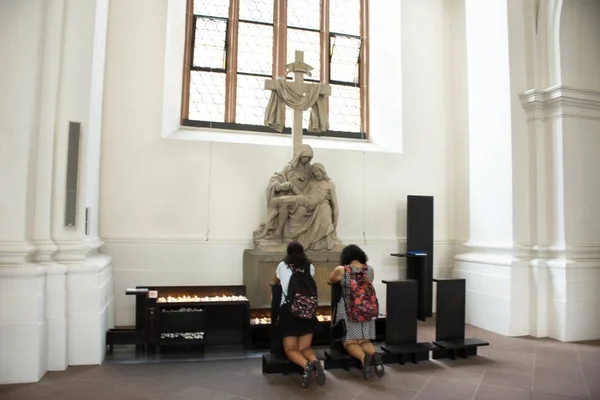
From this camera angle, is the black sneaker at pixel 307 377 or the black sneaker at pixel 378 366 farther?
the black sneaker at pixel 378 366

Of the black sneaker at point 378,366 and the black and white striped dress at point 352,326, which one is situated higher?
the black and white striped dress at point 352,326

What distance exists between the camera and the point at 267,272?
661 cm

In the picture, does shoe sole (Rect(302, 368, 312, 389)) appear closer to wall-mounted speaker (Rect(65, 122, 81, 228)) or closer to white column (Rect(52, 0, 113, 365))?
white column (Rect(52, 0, 113, 365))

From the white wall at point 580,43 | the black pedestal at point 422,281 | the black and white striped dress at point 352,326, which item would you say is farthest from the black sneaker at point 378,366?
the white wall at point 580,43

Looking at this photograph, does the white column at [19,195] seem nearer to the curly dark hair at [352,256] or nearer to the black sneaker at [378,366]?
the curly dark hair at [352,256]

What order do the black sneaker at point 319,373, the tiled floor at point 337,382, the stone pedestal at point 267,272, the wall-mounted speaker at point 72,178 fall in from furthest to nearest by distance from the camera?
the stone pedestal at point 267,272, the wall-mounted speaker at point 72,178, the black sneaker at point 319,373, the tiled floor at point 337,382

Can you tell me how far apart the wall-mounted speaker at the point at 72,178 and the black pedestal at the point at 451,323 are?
4.18 m

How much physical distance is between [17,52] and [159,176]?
2812mm

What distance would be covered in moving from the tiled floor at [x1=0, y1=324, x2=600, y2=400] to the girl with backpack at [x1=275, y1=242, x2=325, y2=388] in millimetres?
285

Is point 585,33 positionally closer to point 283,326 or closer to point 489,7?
point 489,7

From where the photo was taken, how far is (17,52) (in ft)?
16.0

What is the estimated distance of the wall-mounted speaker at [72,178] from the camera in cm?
518

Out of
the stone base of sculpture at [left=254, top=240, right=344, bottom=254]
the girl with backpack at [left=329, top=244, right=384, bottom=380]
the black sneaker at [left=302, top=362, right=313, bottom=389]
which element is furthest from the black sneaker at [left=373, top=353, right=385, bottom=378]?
the stone base of sculpture at [left=254, top=240, right=344, bottom=254]

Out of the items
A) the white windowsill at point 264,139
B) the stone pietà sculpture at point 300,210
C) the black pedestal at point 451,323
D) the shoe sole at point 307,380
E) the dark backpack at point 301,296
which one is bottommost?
the shoe sole at point 307,380
